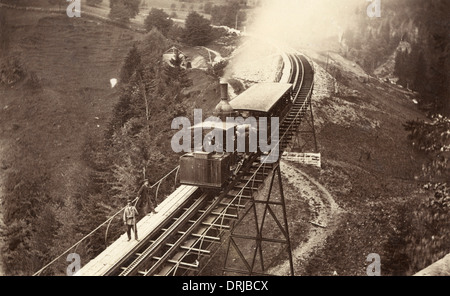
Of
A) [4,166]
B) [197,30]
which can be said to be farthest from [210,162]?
[4,166]

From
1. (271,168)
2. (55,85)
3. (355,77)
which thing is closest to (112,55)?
(55,85)

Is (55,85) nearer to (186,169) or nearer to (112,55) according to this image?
(112,55)

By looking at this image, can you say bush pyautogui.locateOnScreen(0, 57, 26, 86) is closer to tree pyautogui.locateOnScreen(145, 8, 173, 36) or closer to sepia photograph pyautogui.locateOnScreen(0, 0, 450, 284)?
sepia photograph pyautogui.locateOnScreen(0, 0, 450, 284)

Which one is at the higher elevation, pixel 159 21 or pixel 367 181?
pixel 159 21

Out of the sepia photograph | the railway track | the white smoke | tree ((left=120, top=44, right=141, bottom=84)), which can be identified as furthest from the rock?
the white smoke

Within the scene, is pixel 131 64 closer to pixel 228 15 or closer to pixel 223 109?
pixel 228 15

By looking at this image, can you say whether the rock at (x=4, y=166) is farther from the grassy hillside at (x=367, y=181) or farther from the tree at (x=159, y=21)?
the grassy hillside at (x=367, y=181)
